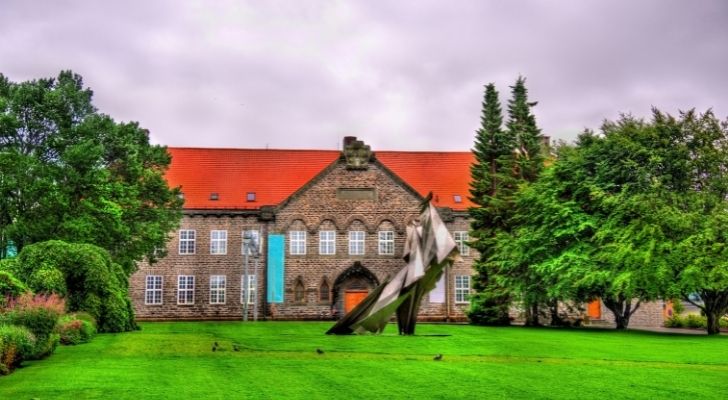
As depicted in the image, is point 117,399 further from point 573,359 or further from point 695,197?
point 695,197

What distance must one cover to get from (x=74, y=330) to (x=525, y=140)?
28.1 meters

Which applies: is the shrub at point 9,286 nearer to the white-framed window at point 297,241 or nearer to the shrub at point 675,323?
the white-framed window at point 297,241

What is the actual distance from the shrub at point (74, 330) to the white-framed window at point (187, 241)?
25691 mm

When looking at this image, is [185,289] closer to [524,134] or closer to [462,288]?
[462,288]

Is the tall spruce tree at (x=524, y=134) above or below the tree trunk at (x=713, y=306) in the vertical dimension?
above

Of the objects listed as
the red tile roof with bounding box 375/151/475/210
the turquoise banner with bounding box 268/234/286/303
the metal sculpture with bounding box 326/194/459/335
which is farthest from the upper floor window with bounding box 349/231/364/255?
the metal sculpture with bounding box 326/194/459/335

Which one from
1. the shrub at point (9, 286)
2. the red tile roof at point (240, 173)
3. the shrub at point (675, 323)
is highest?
the red tile roof at point (240, 173)

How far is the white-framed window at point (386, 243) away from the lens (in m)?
51.7

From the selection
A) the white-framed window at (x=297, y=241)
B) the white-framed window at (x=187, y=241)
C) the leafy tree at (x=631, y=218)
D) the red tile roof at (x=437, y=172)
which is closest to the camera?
the leafy tree at (x=631, y=218)

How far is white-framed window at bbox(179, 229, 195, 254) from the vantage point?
171 ft

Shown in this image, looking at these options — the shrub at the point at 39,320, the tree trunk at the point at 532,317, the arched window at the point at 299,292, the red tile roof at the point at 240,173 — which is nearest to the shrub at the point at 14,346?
the shrub at the point at 39,320

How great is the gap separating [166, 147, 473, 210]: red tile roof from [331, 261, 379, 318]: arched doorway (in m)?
6.96

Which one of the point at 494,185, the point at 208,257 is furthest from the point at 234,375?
the point at 208,257

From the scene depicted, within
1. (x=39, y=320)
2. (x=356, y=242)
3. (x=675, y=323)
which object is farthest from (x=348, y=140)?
(x=39, y=320)
